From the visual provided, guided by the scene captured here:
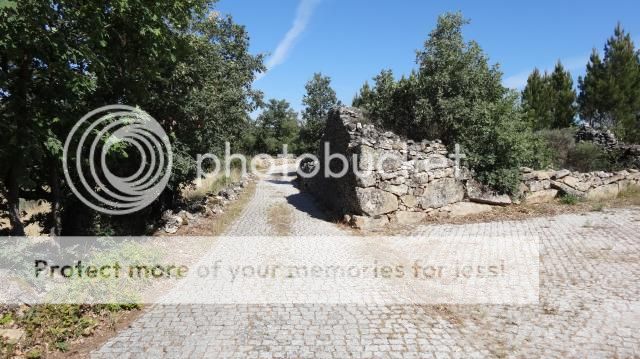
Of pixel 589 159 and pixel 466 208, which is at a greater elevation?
pixel 589 159

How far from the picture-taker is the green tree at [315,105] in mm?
24156

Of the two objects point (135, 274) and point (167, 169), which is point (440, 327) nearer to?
point (135, 274)

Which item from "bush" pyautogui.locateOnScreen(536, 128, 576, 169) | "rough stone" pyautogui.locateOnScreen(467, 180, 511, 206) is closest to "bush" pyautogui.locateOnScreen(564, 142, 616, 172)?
"bush" pyautogui.locateOnScreen(536, 128, 576, 169)

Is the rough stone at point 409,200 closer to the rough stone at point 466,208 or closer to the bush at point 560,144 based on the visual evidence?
the rough stone at point 466,208

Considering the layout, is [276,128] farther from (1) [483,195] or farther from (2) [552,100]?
(1) [483,195]

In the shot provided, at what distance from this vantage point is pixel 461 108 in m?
12.5

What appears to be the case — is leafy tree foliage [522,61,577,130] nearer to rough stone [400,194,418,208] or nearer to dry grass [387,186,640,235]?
dry grass [387,186,640,235]

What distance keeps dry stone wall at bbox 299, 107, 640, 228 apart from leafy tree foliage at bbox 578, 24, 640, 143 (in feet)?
58.0

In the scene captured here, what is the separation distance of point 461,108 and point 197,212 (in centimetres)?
892

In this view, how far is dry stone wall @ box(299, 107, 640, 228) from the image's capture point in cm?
1046

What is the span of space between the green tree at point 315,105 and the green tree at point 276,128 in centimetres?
1643

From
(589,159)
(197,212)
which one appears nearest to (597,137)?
(589,159)

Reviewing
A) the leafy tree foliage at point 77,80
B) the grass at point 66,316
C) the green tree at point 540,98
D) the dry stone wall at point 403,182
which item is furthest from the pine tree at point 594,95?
the grass at point 66,316

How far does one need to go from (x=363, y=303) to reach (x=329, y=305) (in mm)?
515
